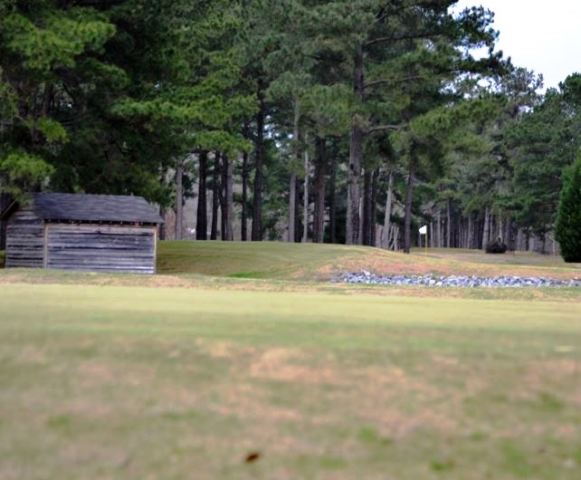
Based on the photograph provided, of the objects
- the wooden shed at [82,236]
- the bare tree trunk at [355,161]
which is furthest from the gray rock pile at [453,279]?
the bare tree trunk at [355,161]

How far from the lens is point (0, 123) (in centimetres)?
3247

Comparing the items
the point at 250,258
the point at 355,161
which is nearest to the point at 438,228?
the point at 355,161

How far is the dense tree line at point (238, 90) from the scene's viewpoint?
30.8 meters

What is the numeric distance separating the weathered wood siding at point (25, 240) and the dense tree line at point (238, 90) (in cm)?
126

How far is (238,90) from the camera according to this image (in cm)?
4900

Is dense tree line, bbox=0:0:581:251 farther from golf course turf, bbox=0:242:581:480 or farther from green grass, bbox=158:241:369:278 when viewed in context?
golf course turf, bbox=0:242:581:480

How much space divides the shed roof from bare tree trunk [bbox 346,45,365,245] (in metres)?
14.4

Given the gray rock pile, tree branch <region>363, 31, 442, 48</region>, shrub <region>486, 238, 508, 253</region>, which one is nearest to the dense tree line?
tree branch <region>363, 31, 442, 48</region>

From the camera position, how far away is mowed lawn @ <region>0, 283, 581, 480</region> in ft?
16.9

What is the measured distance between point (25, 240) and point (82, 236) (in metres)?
2.40

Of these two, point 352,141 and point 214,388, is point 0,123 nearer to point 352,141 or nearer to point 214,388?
point 352,141

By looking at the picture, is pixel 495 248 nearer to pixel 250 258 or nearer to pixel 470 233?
pixel 250 258

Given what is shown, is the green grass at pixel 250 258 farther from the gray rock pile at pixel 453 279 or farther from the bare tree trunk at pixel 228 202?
the bare tree trunk at pixel 228 202

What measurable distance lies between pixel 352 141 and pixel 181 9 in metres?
13.6
